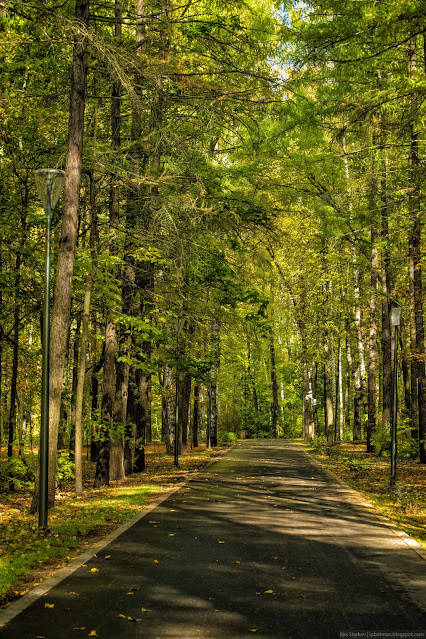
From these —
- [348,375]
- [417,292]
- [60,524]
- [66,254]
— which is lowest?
[60,524]

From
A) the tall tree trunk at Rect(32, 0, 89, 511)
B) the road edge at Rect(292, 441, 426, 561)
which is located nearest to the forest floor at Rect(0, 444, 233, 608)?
the tall tree trunk at Rect(32, 0, 89, 511)

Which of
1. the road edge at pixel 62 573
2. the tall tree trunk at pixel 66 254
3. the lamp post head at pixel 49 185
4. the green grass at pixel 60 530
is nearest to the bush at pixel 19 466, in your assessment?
the green grass at pixel 60 530

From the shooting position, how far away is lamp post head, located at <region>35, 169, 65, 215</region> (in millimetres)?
8555

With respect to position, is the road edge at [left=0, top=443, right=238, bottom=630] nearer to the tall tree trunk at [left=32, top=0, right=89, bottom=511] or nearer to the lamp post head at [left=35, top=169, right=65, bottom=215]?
the tall tree trunk at [left=32, top=0, right=89, bottom=511]

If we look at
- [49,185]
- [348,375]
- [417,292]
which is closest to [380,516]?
[49,185]

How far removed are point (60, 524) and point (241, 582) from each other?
3788 mm

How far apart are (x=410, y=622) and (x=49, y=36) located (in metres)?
9.57

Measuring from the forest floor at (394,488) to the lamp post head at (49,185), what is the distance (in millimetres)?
7103

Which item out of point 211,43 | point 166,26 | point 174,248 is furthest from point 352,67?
point 174,248

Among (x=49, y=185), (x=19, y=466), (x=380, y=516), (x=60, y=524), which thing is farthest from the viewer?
Result: (x=19, y=466)

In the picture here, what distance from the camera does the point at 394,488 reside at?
40.9 feet

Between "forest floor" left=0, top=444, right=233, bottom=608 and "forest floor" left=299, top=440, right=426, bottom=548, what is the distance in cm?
437

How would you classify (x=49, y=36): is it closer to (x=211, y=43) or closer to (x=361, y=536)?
(x=211, y=43)

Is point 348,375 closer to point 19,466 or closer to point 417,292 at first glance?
point 417,292
